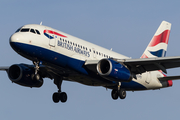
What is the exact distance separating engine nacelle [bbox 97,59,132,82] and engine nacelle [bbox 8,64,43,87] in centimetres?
768

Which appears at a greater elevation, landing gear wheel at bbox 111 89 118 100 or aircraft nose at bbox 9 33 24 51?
aircraft nose at bbox 9 33 24 51

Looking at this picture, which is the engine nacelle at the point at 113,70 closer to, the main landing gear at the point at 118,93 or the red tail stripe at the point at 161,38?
the main landing gear at the point at 118,93

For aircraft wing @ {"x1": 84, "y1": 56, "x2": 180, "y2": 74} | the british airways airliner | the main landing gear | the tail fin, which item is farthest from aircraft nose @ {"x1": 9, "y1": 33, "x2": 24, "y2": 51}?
the tail fin

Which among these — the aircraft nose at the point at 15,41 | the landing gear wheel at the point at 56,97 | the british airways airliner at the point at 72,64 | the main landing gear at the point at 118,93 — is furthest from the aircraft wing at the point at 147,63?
the aircraft nose at the point at 15,41

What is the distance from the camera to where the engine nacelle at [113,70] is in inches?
1323

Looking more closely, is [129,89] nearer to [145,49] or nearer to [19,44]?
[145,49]

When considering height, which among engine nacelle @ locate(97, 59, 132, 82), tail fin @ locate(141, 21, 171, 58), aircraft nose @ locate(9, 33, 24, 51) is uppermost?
tail fin @ locate(141, 21, 171, 58)

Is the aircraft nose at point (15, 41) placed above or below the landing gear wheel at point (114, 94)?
above

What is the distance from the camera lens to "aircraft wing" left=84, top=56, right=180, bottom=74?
111 feet

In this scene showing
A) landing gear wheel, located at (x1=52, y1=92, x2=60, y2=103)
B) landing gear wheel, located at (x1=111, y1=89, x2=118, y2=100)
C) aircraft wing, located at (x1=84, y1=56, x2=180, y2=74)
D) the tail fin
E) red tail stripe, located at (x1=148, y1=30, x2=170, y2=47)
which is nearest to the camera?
aircraft wing, located at (x1=84, y1=56, x2=180, y2=74)

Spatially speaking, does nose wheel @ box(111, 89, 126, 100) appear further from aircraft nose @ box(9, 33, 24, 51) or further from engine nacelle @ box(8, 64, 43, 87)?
aircraft nose @ box(9, 33, 24, 51)

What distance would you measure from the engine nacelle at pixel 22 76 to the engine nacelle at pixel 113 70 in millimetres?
7684

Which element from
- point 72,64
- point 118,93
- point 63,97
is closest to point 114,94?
point 118,93

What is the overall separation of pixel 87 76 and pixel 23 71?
7.26 m
